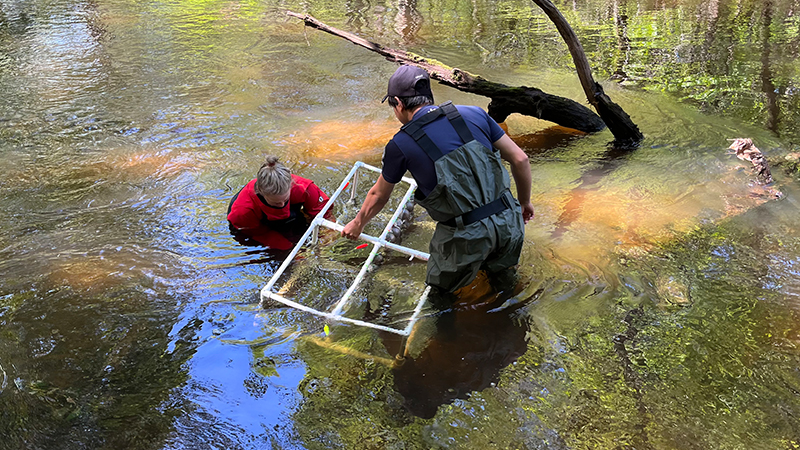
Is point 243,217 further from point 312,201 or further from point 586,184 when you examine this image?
point 586,184

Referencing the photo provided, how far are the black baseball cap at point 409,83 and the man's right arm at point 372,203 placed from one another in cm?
51

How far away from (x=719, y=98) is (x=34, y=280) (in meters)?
8.68

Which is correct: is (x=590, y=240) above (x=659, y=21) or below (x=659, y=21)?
below

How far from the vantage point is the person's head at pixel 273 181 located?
174 inches

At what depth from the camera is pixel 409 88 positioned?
10.6 ft

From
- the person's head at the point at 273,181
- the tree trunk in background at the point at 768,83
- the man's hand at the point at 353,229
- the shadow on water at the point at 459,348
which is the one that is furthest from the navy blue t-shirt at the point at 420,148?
the tree trunk in background at the point at 768,83

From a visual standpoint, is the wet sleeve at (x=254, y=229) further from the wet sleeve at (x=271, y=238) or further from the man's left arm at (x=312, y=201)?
the man's left arm at (x=312, y=201)

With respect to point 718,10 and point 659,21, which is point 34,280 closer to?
point 659,21

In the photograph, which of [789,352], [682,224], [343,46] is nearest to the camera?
[789,352]

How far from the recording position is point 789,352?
3.57 m

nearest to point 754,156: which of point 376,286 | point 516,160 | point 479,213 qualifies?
point 516,160

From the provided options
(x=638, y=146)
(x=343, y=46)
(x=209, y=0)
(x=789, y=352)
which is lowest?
(x=789, y=352)

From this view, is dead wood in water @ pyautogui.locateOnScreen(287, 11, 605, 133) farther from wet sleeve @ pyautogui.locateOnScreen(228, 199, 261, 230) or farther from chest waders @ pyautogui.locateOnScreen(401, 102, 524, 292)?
chest waders @ pyautogui.locateOnScreen(401, 102, 524, 292)

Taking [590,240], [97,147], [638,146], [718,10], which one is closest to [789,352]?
[590,240]
